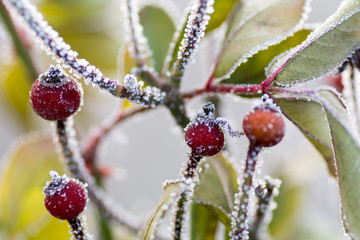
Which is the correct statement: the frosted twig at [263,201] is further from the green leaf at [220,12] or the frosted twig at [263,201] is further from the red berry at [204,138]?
the green leaf at [220,12]

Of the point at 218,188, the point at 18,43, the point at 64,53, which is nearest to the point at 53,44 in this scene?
the point at 64,53

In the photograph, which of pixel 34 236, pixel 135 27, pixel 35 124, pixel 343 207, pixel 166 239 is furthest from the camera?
pixel 35 124

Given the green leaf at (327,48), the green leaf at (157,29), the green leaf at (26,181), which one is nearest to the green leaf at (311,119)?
the green leaf at (327,48)

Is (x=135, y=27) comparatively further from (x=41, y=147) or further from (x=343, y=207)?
(x=41, y=147)

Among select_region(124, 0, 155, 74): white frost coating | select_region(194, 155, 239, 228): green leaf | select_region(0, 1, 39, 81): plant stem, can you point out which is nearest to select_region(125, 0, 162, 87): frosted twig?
select_region(124, 0, 155, 74): white frost coating


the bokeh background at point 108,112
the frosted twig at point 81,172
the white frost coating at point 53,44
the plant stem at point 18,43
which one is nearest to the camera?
the white frost coating at point 53,44

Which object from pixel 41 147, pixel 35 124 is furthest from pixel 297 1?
pixel 35 124

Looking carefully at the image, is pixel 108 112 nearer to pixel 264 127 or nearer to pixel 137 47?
pixel 137 47
